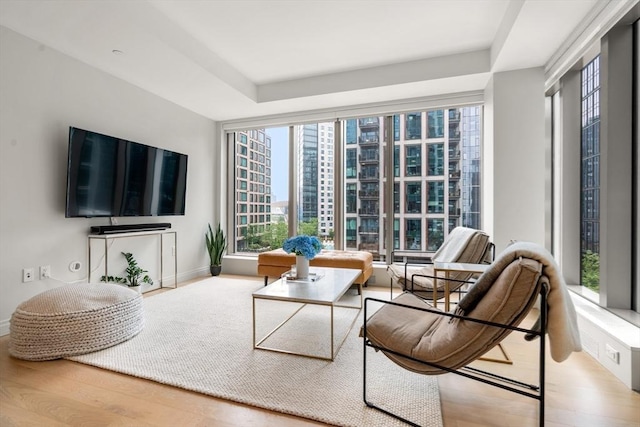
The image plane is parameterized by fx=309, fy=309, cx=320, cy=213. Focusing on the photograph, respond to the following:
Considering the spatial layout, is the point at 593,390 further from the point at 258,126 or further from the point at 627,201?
the point at 258,126

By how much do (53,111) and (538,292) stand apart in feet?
13.2

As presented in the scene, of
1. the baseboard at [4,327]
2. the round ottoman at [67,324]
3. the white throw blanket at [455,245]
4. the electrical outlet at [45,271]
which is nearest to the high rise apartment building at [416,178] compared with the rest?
the white throw blanket at [455,245]

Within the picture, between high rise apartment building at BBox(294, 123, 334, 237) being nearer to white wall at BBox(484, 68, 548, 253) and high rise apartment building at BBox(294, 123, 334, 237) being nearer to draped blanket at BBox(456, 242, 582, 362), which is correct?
white wall at BBox(484, 68, 548, 253)

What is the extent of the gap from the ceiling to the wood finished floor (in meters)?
2.60

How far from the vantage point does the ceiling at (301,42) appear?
2.50 metres

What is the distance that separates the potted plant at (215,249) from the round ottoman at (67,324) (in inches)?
96.4

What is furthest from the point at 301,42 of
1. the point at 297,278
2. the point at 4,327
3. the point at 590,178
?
the point at 4,327

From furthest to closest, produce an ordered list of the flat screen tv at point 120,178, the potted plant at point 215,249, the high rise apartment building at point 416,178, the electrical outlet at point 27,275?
the potted plant at point 215,249 < the high rise apartment building at point 416,178 < the flat screen tv at point 120,178 < the electrical outlet at point 27,275

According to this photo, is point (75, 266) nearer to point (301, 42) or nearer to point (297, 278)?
point (297, 278)

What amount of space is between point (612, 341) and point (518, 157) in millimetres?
1961

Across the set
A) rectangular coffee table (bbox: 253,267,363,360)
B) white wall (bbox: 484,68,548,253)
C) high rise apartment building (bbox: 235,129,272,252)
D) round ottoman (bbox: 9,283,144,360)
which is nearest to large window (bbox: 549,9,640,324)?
white wall (bbox: 484,68,548,253)

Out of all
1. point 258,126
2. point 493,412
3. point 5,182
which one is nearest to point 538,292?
point 493,412

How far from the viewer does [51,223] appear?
294 centimetres

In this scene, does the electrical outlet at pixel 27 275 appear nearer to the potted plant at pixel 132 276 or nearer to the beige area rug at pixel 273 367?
the potted plant at pixel 132 276
